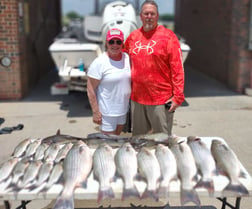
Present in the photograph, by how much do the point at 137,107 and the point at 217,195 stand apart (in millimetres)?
1437

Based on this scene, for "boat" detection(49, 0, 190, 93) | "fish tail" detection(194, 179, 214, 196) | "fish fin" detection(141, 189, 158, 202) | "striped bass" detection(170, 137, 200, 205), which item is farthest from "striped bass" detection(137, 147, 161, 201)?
"boat" detection(49, 0, 190, 93)

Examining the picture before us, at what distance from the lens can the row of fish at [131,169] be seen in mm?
2281

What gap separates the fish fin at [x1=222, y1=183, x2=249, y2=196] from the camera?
225 cm

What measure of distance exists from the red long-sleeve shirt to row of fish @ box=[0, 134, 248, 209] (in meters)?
0.79

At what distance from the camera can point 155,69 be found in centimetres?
327

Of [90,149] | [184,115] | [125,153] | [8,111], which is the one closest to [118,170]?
[125,153]

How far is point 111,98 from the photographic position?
133 inches

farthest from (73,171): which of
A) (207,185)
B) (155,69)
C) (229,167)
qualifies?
(155,69)

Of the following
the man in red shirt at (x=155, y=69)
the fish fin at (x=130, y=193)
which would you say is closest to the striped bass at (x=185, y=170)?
the fish fin at (x=130, y=193)

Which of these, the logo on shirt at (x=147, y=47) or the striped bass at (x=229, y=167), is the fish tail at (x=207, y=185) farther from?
the logo on shirt at (x=147, y=47)

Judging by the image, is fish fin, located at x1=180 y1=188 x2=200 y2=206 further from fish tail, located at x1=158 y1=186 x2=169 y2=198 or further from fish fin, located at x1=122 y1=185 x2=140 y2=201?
fish fin, located at x1=122 y1=185 x2=140 y2=201

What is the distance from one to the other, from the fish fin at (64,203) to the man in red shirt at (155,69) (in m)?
1.48

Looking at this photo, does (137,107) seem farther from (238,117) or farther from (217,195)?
(238,117)

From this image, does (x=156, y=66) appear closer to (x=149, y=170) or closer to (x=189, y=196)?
(x=149, y=170)
